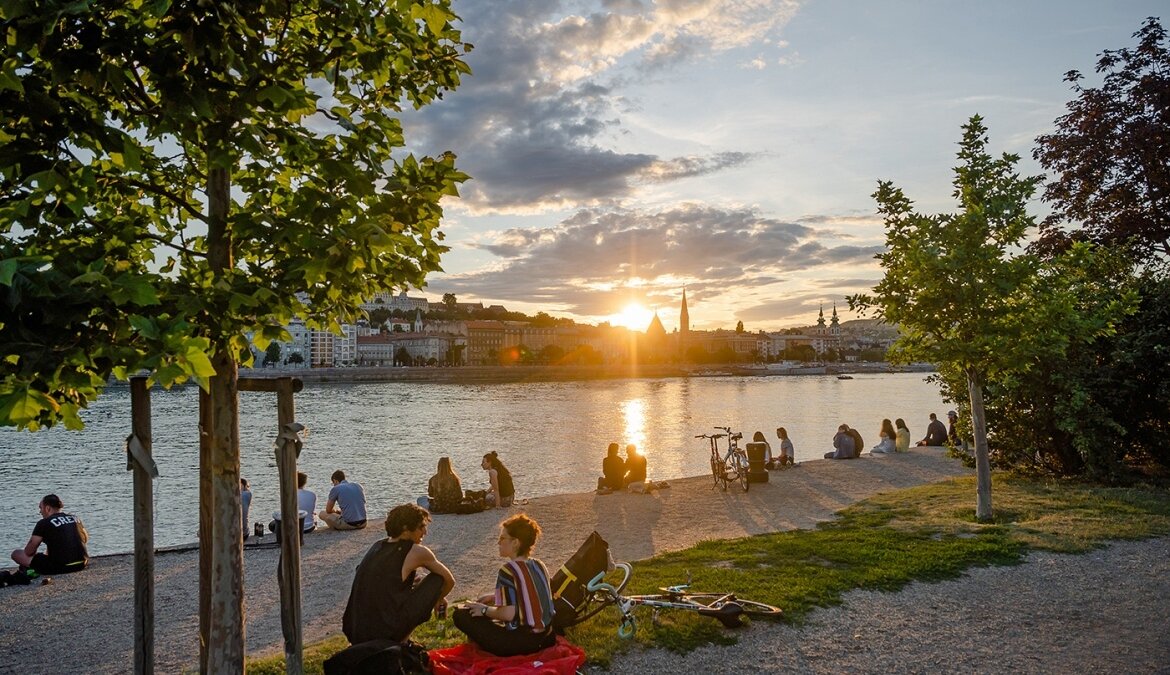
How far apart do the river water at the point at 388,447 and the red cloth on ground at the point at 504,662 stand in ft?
42.4

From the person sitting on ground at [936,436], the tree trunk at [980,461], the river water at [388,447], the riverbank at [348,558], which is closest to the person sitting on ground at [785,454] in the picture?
the riverbank at [348,558]

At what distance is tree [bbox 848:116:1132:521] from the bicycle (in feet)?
21.0

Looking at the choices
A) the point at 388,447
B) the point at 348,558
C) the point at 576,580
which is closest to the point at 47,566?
the point at 348,558

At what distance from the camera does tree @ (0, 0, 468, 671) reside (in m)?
3.08

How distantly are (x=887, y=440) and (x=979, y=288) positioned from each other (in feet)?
46.9

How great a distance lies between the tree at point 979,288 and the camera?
11477mm

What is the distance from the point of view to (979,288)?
1159cm

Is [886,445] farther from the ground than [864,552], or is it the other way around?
[864,552]

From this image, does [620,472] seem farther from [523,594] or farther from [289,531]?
[289,531]

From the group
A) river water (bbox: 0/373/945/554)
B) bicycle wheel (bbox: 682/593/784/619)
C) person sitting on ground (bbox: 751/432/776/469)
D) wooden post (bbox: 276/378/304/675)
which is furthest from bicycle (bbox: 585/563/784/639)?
river water (bbox: 0/373/945/554)

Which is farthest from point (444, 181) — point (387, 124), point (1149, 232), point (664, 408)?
point (664, 408)

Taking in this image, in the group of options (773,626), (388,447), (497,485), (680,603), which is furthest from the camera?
(388,447)

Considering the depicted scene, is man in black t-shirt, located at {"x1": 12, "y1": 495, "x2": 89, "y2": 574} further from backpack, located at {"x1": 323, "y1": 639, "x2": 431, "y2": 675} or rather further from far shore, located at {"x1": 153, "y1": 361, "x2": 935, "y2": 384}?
far shore, located at {"x1": 153, "y1": 361, "x2": 935, "y2": 384}

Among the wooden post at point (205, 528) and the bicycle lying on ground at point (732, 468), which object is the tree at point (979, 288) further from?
the wooden post at point (205, 528)
